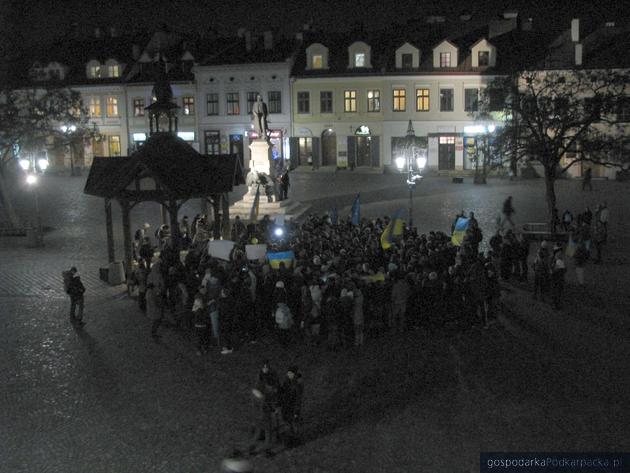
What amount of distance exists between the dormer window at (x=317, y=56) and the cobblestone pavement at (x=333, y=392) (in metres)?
40.9

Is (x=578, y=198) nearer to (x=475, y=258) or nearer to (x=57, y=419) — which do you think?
(x=475, y=258)

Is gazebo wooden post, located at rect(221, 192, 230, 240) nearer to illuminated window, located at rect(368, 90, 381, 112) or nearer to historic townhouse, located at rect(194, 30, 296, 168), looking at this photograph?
historic townhouse, located at rect(194, 30, 296, 168)

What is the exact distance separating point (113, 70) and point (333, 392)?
54863 mm

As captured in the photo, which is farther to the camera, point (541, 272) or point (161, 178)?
point (161, 178)

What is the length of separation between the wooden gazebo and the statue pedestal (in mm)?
9560

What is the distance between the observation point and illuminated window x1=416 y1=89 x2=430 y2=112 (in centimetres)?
5525

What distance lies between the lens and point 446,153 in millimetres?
55031

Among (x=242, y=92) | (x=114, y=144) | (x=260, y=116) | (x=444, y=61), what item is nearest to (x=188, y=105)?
(x=242, y=92)

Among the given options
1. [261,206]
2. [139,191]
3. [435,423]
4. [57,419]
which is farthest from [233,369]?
[261,206]

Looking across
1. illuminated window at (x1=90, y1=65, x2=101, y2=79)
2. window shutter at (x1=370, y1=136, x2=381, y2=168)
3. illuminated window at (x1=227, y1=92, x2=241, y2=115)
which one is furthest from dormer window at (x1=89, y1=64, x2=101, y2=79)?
window shutter at (x1=370, y1=136, x2=381, y2=168)

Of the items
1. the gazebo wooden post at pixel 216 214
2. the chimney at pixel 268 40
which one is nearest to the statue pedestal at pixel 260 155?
the gazebo wooden post at pixel 216 214

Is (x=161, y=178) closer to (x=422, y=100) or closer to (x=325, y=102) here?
(x=422, y=100)

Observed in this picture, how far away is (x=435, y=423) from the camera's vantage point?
10.9 meters

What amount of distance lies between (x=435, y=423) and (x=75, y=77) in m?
58.8
